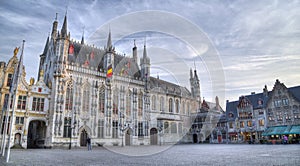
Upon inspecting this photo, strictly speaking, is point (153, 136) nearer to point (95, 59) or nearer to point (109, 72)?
point (109, 72)

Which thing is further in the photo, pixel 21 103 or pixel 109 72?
pixel 109 72

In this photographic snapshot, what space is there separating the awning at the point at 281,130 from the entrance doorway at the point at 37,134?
42.6 metres

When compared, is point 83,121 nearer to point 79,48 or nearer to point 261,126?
point 79,48

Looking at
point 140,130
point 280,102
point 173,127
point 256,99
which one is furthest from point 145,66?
point 280,102

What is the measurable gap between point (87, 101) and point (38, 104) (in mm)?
7641

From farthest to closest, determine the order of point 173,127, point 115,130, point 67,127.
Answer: point 173,127
point 115,130
point 67,127

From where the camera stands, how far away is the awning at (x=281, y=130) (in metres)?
40.5

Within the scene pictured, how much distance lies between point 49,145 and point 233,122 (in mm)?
41536

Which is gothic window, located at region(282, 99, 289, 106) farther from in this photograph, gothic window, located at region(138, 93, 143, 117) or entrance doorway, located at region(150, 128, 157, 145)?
gothic window, located at region(138, 93, 143, 117)

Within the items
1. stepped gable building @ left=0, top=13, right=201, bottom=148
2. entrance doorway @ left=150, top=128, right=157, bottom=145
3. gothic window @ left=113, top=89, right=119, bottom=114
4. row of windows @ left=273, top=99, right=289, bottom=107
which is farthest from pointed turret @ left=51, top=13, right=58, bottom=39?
row of windows @ left=273, top=99, right=289, bottom=107

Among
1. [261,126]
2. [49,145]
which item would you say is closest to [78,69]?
[49,145]

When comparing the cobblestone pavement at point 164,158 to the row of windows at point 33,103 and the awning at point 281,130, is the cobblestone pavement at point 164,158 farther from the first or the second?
the awning at point 281,130

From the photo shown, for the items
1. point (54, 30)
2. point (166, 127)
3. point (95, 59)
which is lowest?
point (166, 127)

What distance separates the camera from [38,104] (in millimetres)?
33344
